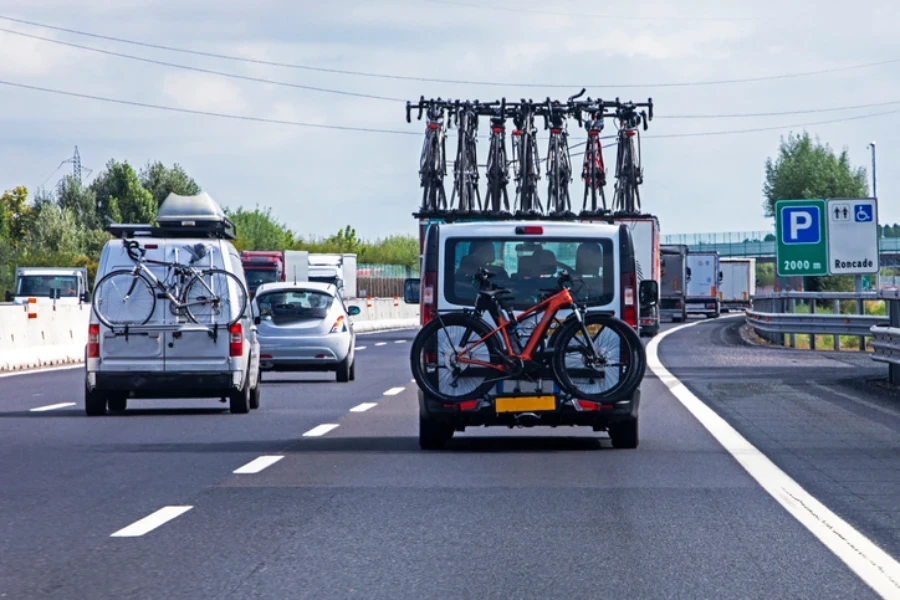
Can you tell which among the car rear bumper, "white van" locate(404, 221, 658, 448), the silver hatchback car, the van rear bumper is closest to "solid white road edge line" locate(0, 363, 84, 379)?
the silver hatchback car

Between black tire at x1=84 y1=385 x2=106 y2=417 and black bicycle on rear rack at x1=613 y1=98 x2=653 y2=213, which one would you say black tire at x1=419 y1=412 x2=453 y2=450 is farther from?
black bicycle on rear rack at x1=613 y1=98 x2=653 y2=213

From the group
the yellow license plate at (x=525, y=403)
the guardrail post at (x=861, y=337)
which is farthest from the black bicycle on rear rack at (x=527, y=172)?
the yellow license plate at (x=525, y=403)

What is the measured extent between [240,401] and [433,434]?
4909 mm

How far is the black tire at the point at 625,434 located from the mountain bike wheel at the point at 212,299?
552 cm

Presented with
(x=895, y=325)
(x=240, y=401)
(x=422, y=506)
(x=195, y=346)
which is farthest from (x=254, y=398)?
(x=422, y=506)

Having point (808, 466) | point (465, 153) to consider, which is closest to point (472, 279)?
point (808, 466)

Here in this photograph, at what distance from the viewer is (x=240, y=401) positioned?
17.9 metres

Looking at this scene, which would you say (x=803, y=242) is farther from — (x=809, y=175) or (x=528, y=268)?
(x=809, y=175)

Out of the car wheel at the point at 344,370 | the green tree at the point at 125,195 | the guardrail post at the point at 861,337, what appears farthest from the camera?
the green tree at the point at 125,195

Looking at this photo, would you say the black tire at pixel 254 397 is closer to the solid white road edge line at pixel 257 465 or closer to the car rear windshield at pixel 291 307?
the car rear windshield at pixel 291 307

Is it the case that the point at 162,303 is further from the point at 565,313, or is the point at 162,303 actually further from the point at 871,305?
the point at 871,305

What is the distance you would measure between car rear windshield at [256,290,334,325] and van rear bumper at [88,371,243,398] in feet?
20.9

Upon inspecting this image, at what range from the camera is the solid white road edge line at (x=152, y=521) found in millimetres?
8755

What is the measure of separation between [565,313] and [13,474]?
419cm
